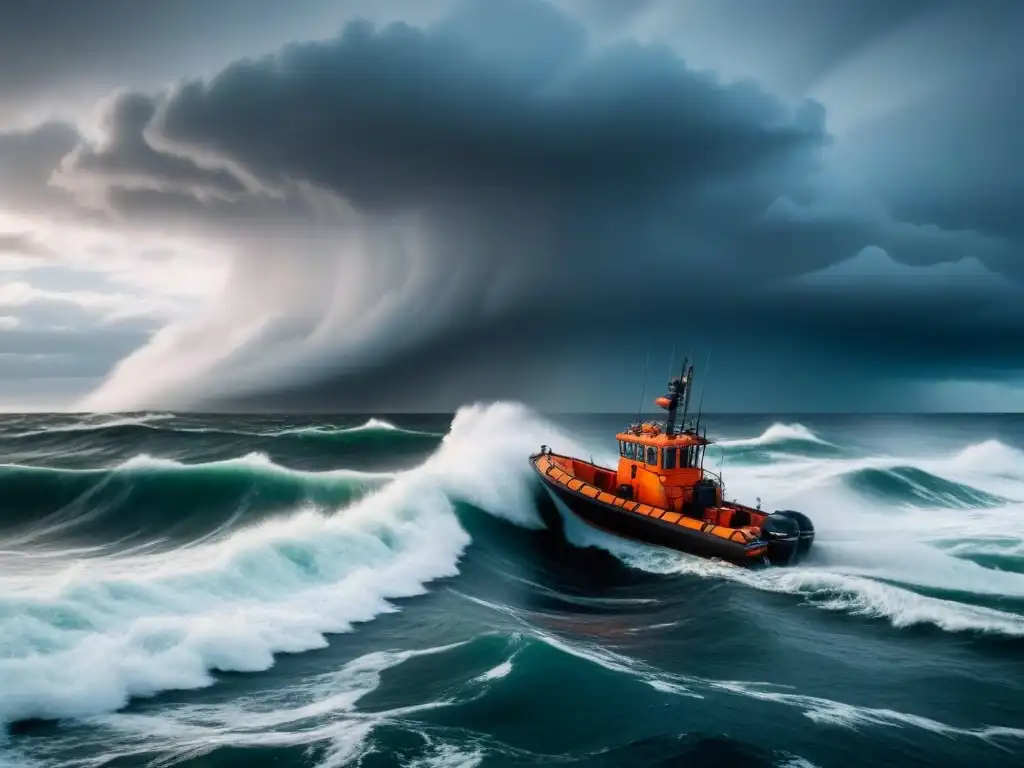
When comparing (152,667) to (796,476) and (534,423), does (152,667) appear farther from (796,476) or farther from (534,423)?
(796,476)

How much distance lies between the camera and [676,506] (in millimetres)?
18297

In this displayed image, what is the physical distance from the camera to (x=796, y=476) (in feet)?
113

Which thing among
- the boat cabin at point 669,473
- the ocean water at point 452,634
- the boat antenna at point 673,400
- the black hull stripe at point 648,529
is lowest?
the ocean water at point 452,634

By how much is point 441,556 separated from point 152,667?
26.9ft

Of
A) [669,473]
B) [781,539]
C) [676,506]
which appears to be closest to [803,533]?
[781,539]

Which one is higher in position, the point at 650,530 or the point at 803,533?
the point at 803,533

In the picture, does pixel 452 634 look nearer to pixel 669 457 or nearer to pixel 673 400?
pixel 669 457

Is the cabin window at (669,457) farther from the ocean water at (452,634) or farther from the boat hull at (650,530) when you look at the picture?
the ocean water at (452,634)

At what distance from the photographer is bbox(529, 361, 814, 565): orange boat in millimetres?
15656

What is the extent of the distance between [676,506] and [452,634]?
960cm

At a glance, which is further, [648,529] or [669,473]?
[669,473]

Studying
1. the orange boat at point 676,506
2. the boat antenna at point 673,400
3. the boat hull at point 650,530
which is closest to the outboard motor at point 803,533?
the orange boat at point 676,506

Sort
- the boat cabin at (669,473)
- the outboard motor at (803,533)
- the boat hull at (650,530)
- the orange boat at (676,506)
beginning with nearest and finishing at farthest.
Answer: the boat hull at (650,530), the orange boat at (676,506), the outboard motor at (803,533), the boat cabin at (669,473)

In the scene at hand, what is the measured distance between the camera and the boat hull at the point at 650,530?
15.5 meters
